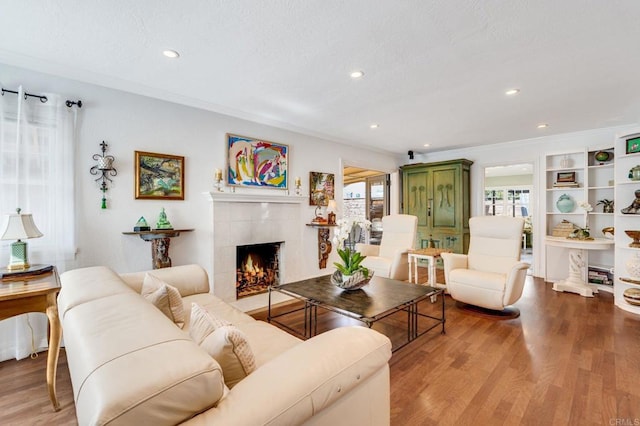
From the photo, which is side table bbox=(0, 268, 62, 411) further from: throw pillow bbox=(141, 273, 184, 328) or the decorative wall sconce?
the decorative wall sconce

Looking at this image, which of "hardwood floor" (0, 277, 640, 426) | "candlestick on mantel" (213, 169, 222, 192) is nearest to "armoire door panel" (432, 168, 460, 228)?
"hardwood floor" (0, 277, 640, 426)

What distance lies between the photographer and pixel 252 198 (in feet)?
11.8

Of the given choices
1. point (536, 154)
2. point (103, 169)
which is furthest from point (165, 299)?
point (536, 154)

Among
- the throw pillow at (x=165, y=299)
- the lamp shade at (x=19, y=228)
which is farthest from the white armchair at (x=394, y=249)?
the lamp shade at (x=19, y=228)

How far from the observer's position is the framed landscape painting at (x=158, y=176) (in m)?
2.91

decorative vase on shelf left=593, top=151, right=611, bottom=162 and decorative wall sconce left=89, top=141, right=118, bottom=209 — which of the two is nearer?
decorative wall sconce left=89, top=141, right=118, bottom=209

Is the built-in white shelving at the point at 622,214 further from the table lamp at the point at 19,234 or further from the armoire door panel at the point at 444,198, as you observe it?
the table lamp at the point at 19,234

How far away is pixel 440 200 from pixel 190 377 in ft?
18.5

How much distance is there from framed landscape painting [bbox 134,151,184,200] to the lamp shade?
2.86 feet

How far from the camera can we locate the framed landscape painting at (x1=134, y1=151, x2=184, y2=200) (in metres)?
2.91

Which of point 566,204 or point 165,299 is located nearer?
point 165,299

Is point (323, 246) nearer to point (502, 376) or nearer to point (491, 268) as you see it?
point (491, 268)

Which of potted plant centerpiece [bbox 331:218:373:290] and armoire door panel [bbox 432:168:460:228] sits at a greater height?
armoire door panel [bbox 432:168:460:228]

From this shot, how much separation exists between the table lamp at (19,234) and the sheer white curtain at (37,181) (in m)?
0.27
